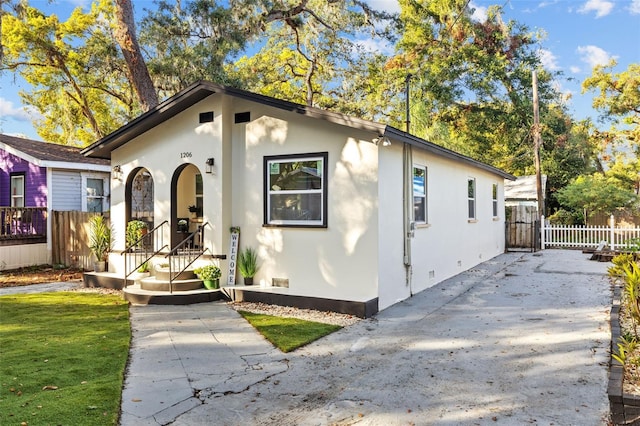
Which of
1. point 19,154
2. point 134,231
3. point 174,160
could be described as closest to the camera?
point 174,160

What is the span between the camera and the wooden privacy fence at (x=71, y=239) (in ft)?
42.9

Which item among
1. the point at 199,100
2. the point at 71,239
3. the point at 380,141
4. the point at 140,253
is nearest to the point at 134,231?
the point at 140,253

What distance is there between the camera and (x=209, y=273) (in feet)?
28.6

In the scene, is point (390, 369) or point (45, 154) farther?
point (45, 154)

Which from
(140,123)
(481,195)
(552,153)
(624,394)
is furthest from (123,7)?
(552,153)

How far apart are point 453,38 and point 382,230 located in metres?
22.1

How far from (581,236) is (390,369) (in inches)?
694

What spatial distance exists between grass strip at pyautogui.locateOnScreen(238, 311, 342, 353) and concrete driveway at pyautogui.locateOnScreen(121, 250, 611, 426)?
0.16 m

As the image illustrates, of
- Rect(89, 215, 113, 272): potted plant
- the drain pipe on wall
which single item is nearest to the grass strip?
the drain pipe on wall

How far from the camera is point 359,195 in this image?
7.71 meters

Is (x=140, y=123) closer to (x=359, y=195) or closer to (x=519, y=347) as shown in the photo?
(x=359, y=195)

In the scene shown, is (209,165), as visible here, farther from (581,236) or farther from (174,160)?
(581,236)

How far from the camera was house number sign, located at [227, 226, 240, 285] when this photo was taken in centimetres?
894

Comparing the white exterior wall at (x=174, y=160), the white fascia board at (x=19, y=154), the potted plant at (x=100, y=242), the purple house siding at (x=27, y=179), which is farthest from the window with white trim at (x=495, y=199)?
the white fascia board at (x=19, y=154)
